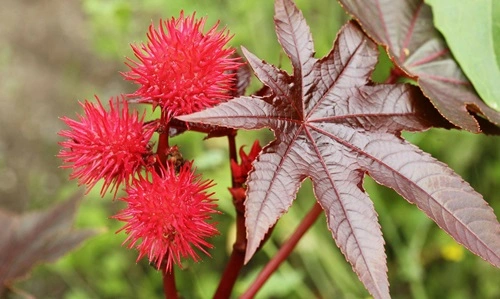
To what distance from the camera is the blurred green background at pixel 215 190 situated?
2207 mm

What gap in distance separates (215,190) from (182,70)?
4.26 feet

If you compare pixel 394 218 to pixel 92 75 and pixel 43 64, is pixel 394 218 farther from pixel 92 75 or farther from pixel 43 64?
pixel 43 64

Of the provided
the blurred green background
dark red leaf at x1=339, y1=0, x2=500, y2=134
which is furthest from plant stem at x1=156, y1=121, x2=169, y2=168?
the blurred green background

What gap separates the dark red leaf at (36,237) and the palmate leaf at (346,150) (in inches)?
26.9

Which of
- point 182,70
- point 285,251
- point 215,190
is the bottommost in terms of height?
point 215,190

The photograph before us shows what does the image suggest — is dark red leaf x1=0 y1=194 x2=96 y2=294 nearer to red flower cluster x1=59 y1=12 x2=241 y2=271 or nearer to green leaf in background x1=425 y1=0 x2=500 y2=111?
red flower cluster x1=59 y1=12 x2=241 y2=271

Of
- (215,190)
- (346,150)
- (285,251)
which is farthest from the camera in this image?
(215,190)

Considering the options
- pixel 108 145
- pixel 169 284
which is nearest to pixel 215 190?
pixel 169 284

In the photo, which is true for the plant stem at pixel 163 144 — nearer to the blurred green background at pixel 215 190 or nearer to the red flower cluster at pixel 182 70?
the red flower cluster at pixel 182 70

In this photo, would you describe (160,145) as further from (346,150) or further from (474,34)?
(474,34)

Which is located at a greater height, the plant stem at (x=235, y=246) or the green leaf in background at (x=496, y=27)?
the green leaf in background at (x=496, y=27)

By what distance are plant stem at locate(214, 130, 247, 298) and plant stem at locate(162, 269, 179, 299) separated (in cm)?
9

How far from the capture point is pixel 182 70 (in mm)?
878

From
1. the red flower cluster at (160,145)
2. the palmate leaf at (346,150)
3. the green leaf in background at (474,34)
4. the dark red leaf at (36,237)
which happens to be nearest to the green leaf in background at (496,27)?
the green leaf in background at (474,34)
